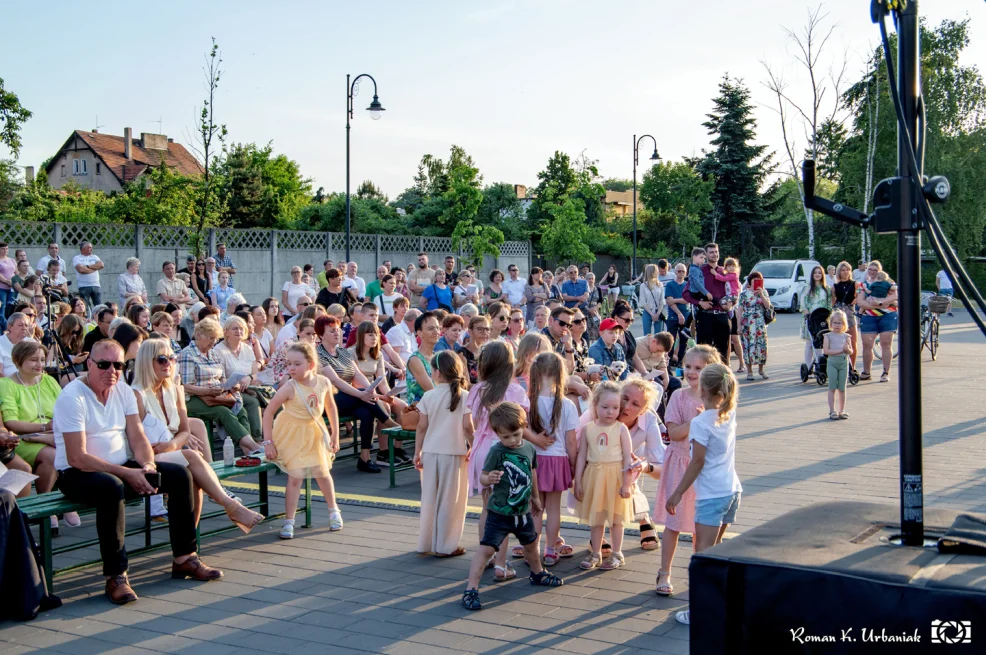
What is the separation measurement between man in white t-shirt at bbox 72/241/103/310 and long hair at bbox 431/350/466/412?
1298 centimetres

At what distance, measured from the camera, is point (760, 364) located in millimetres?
16203

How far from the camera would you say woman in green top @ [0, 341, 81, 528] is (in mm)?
7410

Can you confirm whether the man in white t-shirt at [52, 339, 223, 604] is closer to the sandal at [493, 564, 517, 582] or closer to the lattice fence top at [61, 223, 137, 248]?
the sandal at [493, 564, 517, 582]

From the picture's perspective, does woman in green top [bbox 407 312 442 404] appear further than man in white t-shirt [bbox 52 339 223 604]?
Yes

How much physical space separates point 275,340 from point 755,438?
232 inches


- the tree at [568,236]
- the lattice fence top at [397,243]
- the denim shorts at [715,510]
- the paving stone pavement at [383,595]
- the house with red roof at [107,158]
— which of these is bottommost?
the paving stone pavement at [383,595]

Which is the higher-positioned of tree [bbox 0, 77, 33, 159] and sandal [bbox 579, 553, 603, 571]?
tree [bbox 0, 77, 33, 159]

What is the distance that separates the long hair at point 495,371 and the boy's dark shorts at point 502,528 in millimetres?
936

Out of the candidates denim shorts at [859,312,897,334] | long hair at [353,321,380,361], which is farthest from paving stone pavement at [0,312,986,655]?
denim shorts at [859,312,897,334]

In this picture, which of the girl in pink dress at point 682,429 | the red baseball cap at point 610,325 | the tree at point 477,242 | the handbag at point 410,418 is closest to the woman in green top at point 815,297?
the red baseball cap at point 610,325

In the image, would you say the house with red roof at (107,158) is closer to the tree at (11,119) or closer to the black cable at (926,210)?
the tree at (11,119)

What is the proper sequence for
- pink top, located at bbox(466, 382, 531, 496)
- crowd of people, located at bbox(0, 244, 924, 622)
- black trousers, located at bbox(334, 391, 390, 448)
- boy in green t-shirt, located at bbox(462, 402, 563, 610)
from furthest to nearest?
1. black trousers, located at bbox(334, 391, 390, 448)
2. pink top, located at bbox(466, 382, 531, 496)
3. crowd of people, located at bbox(0, 244, 924, 622)
4. boy in green t-shirt, located at bbox(462, 402, 563, 610)

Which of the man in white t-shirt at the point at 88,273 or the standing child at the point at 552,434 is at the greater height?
the man in white t-shirt at the point at 88,273

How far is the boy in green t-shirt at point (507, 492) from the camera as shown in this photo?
5646 mm
